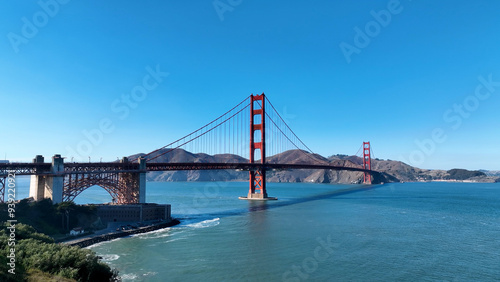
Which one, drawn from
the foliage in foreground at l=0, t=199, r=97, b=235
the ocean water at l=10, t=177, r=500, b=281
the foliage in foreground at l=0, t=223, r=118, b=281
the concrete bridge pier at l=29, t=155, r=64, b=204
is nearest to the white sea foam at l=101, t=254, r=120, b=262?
the ocean water at l=10, t=177, r=500, b=281

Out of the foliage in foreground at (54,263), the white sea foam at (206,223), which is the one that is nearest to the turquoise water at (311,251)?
the white sea foam at (206,223)

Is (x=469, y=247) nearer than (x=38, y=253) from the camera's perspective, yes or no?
No

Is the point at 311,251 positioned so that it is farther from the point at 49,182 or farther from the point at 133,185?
the point at 49,182

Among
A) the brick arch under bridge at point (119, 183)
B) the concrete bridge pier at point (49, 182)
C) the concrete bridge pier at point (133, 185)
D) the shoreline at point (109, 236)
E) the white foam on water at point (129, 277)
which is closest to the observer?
the white foam on water at point (129, 277)

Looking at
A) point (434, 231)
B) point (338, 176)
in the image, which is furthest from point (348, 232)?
point (338, 176)

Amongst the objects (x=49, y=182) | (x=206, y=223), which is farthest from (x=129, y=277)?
(x=49, y=182)

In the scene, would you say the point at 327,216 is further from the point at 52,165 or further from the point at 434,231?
the point at 52,165

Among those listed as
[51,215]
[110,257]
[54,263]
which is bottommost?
[110,257]

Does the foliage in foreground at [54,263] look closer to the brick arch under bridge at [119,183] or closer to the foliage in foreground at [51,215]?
the foliage in foreground at [51,215]

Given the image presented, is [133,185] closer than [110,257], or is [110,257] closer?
[110,257]
